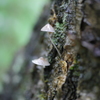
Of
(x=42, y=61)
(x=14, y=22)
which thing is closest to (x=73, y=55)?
(x=42, y=61)

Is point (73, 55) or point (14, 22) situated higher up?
point (73, 55)

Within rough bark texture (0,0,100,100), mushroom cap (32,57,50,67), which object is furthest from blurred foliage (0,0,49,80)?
mushroom cap (32,57,50,67)

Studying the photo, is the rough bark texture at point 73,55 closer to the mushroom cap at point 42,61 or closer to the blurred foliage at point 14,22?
the mushroom cap at point 42,61

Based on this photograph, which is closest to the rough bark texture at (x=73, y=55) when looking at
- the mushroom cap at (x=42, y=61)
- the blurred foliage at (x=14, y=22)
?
the mushroom cap at (x=42, y=61)

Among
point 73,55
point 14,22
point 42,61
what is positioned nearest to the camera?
point 73,55

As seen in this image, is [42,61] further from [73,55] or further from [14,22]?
[14,22]

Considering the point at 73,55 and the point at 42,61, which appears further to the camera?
the point at 42,61

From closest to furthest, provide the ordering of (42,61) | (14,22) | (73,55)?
(73,55) < (42,61) < (14,22)
